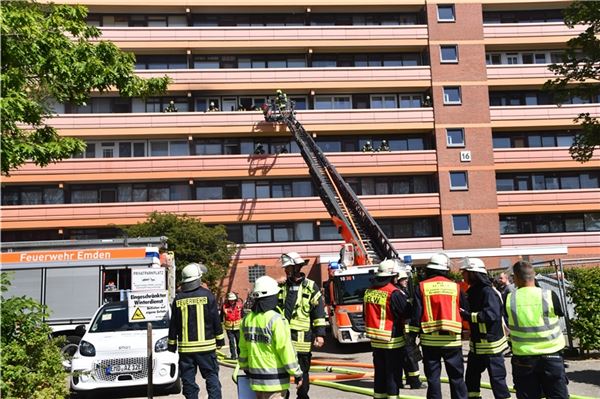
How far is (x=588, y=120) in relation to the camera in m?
16.0

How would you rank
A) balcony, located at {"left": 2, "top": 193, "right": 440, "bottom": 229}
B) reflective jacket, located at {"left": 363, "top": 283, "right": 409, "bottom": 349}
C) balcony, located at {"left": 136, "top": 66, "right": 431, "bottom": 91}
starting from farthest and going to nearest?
balcony, located at {"left": 136, "top": 66, "right": 431, "bottom": 91}
balcony, located at {"left": 2, "top": 193, "right": 440, "bottom": 229}
reflective jacket, located at {"left": 363, "top": 283, "right": 409, "bottom": 349}

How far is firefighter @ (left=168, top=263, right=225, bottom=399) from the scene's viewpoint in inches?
289

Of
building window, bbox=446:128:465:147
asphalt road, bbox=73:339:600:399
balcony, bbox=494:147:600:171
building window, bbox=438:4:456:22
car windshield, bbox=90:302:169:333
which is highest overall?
building window, bbox=438:4:456:22

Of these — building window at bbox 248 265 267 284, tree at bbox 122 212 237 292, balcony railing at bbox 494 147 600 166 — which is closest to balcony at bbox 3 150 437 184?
balcony railing at bbox 494 147 600 166

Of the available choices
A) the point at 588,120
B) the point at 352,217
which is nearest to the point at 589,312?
the point at 588,120

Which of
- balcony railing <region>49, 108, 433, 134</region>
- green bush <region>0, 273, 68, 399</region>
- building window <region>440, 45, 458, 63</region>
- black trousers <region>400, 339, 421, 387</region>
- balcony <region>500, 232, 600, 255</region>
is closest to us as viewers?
green bush <region>0, 273, 68, 399</region>

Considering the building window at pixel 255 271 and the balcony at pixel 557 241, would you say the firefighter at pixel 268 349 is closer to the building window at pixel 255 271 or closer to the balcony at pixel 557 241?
Result: the building window at pixel 255 271

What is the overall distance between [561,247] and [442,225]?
6.94 m

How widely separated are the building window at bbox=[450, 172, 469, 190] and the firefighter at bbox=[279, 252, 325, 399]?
92.5 ft

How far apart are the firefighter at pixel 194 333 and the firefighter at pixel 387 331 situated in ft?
6.54

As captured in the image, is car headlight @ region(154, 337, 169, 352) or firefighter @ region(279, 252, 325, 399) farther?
car headlight @ region(154, 337, 169, 352)

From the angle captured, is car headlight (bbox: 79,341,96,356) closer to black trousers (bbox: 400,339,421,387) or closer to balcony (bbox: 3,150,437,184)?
black trousers (bbox: 400,339,421,387)

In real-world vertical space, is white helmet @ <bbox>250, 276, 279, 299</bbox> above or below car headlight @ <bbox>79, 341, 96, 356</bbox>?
above

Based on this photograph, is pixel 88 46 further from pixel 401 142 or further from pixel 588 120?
pixel 401 142
